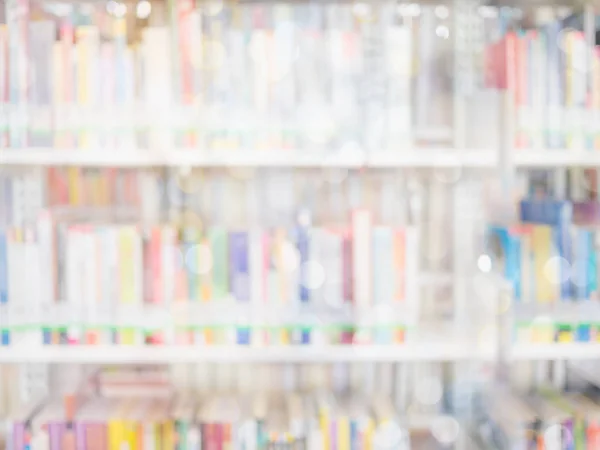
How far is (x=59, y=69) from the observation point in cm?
127

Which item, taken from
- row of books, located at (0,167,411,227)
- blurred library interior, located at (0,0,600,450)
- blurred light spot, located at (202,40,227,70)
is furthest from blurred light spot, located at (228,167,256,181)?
blurred light spot, located at (202,40,227,70)

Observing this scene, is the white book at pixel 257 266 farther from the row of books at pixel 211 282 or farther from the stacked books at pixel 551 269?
the stacked books at pixel 551 269

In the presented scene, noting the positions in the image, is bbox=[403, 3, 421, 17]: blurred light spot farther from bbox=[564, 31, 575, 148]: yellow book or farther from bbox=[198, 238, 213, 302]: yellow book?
bbox=[198, 238, 213, 302]: yellow book

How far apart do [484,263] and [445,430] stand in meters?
0.41

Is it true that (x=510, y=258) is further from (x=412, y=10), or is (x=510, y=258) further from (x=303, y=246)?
(x=412, y=10)

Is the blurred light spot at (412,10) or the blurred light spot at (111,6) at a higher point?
the blurred light spot at (111,6)

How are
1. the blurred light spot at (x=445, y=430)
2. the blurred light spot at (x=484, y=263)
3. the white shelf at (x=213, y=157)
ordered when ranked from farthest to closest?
the blurred light spot at (x=445, y=430)
the blurred light spot at (x=484, y=263)
the white shelf at (x=213, y=157)

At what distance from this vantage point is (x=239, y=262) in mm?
1302

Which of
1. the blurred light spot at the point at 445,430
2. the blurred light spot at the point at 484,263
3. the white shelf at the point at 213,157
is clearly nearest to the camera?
the white shelf at the point at 213,157

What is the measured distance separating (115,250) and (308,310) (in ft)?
1.34

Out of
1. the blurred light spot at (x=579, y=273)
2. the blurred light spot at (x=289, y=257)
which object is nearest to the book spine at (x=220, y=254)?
the blurred light spot at (x=289, y=257)

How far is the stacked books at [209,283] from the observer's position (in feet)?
4.22

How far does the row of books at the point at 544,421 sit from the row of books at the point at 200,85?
24.9 inches

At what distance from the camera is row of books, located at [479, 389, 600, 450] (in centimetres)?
131
